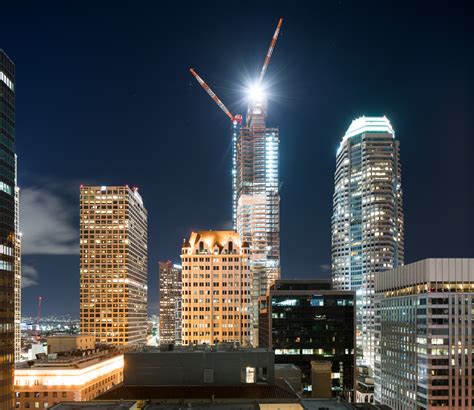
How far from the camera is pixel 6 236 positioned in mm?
155000

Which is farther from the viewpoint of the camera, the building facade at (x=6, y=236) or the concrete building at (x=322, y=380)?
the building facade at (x=6, y=236)

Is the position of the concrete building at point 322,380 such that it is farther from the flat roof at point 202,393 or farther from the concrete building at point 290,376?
the flat roof at point 202,393

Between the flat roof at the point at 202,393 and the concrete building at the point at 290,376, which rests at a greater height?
the flat roof at the point at 202,393

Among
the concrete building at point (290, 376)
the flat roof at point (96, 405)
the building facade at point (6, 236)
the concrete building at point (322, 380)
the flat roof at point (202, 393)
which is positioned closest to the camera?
the flat roof at point (96, 405)

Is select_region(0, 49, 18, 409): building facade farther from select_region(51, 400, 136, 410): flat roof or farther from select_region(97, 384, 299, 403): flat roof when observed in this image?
select_region(51, 400, 136, 410): flat roof

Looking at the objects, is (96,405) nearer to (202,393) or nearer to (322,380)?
(202,393)

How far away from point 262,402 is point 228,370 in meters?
9.93

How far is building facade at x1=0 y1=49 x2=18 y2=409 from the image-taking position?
144 m

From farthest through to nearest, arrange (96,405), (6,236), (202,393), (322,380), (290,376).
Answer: (6,236) < (290,376) < (322,380) < (202,393) < (96,405)

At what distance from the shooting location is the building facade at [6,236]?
144500mm

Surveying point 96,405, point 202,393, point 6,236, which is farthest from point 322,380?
point 6,236

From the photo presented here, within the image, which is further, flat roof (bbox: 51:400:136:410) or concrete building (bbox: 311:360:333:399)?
concrete building (bbox: 311:360:333:399)

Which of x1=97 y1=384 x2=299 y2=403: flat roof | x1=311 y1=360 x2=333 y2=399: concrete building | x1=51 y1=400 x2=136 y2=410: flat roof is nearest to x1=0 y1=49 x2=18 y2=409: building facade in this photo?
x1=97 y1=384 x2=299 y2=403: flat roof

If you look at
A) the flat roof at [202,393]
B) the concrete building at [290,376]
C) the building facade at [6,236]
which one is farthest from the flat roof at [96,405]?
the building facade at [6,236]
